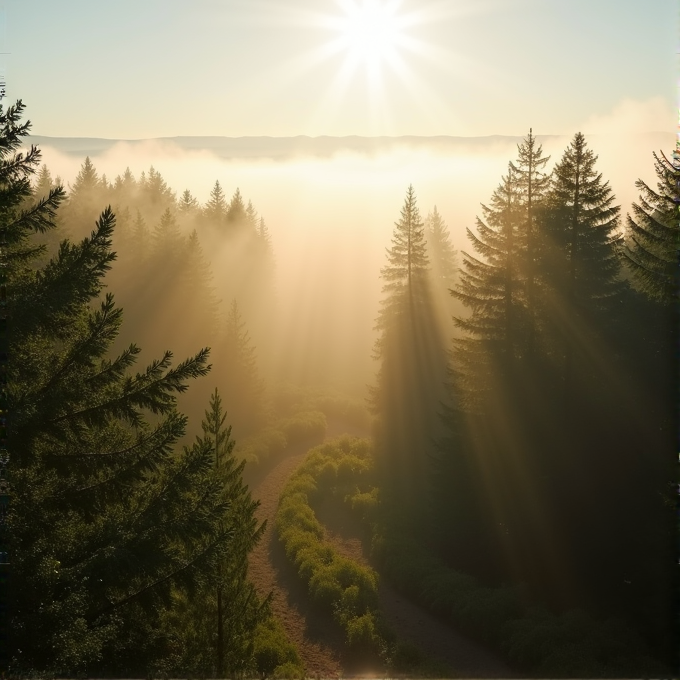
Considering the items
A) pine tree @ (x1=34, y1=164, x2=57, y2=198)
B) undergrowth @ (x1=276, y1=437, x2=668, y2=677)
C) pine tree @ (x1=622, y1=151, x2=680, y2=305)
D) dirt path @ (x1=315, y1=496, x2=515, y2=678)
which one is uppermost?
pine tree @ (x1=34, y1=164, x2=57, y2=198)

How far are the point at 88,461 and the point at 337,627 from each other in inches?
472

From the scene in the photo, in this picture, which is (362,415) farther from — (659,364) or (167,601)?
(167,601)

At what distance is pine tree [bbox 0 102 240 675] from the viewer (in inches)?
351

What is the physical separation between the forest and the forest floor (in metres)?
0.11

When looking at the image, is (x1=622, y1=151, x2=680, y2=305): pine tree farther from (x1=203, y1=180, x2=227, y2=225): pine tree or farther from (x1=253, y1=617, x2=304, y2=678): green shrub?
(x1=203, y1=180, x2=227, y2=225): pine tree

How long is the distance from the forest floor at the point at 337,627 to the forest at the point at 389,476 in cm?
11

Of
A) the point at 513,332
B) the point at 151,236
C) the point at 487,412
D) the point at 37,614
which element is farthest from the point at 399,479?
the point at 151,236

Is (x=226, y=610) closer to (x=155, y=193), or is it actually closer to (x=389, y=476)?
(x=389, y=476)

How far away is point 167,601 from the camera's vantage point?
9.91m

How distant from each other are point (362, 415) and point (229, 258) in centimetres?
3808

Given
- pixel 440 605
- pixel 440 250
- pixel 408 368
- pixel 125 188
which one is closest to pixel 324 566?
pixel 440 605

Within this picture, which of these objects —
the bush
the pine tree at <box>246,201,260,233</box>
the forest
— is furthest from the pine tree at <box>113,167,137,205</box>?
the bush

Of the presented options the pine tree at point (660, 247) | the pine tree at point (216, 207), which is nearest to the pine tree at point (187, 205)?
the pine tree at point (216, 207)

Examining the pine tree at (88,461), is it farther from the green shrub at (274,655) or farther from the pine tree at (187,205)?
the pine tree at (187,205)
